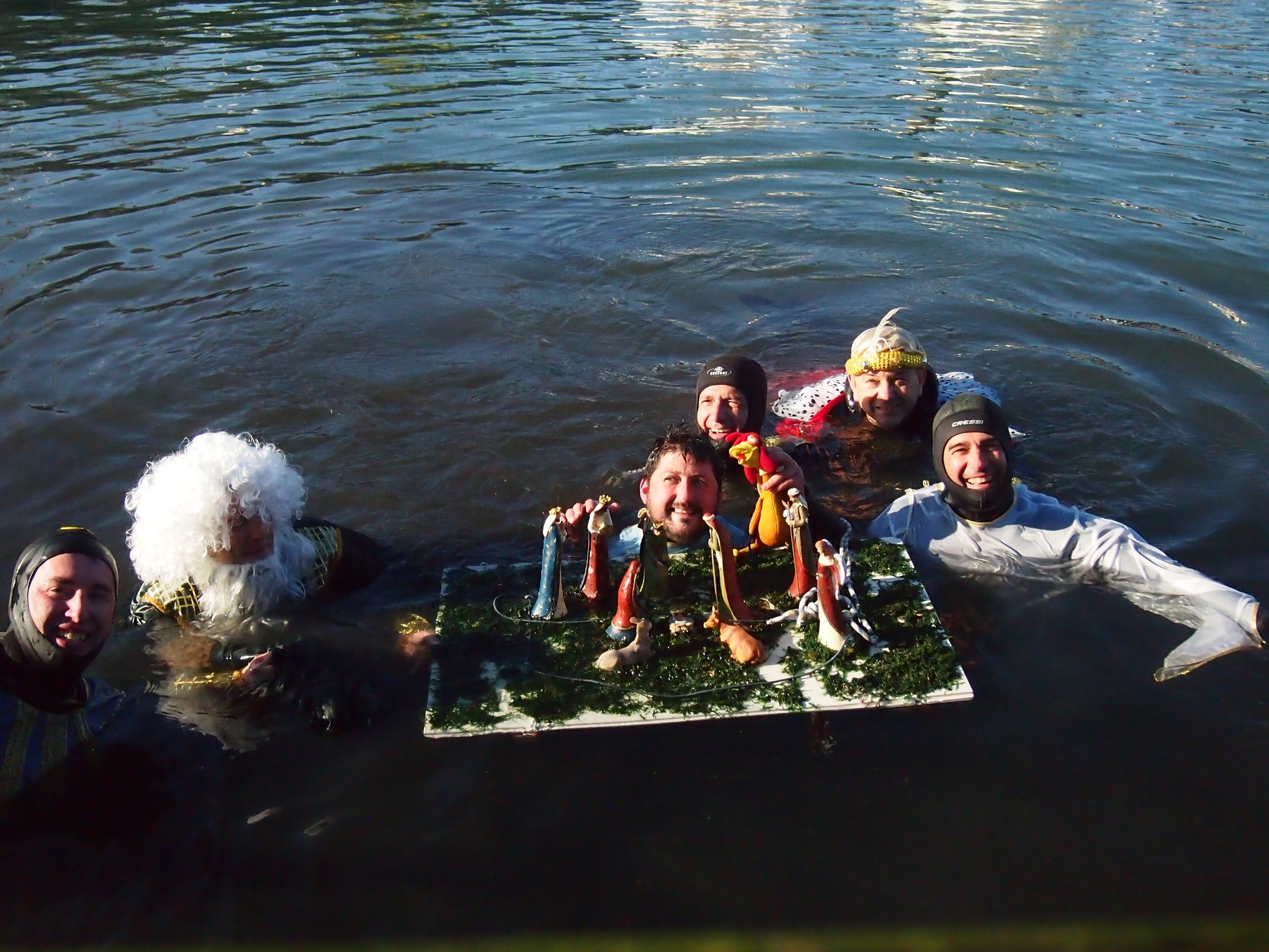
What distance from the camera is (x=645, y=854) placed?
156 inches

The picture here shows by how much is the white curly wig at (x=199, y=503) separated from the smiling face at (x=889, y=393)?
411 centimetres

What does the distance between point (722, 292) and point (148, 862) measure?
781cm

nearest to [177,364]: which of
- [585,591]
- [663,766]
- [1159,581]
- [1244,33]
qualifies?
[585,591]

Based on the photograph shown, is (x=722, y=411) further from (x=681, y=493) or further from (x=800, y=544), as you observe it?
(x=800, y=544)

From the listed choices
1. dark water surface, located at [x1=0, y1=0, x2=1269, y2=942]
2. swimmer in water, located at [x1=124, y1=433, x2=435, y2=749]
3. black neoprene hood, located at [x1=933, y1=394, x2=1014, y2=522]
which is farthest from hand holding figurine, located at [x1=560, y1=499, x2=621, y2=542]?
black neoprene hood, located at [x1=933, y1=394, x2=1014, y2=522]

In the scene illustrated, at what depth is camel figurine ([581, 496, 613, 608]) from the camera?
4914 millimetres

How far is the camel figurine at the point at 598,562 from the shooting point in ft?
16.1

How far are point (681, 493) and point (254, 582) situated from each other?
214cm

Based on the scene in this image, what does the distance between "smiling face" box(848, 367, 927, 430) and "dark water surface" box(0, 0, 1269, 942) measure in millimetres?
951

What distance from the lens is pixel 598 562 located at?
5129mm

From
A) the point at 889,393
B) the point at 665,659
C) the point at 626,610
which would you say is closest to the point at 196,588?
the point at 626,610

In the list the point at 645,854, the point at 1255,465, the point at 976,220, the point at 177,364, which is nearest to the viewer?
the point at 645,854

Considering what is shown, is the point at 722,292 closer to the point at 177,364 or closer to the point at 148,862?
the point at 177,364

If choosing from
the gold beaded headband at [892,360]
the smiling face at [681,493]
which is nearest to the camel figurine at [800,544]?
the smiling face at [681,493]
